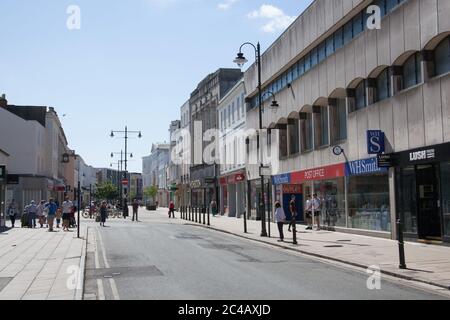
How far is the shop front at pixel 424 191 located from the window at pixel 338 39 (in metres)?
7.55

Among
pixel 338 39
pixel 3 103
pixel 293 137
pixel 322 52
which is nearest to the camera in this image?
pixel 338 39

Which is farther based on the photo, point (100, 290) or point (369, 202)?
point (369, 202)

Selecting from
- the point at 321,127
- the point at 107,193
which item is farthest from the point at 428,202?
the point at 107,193

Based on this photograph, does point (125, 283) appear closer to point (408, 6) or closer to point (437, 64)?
point (437, 64)

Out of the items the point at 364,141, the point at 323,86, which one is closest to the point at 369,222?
the point at 364,141

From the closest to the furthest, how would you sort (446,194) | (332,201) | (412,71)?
(446,194), (412,71), (332,201)

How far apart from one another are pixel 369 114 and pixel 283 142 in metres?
12.7

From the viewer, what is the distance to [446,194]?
58.8 feet

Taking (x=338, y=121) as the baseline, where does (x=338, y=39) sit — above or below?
above

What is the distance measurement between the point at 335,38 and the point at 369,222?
9.33 meters

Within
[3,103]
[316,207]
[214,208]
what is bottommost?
[214,208]

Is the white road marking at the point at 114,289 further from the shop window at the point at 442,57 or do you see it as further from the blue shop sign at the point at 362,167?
the blue shop sign at the point at 362,167

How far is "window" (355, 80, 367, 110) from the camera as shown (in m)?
24.0

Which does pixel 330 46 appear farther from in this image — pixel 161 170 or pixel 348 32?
pixel 161 170
